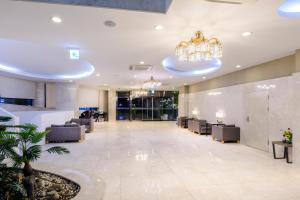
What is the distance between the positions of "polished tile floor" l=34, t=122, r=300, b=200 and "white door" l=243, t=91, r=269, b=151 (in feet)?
1.61

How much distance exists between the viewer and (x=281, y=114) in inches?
249

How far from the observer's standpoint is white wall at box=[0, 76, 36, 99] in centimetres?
1081

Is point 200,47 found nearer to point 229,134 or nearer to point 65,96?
point 229,134

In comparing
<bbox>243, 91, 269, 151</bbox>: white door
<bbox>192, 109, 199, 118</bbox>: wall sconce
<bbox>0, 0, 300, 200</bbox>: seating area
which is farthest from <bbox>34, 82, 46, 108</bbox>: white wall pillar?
<bbox>243, 91, 269, 151</bbox>: white door

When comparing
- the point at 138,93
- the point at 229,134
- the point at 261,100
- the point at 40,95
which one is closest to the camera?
the point at 261,100

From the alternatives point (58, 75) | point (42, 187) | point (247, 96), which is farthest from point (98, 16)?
point (58, 75)

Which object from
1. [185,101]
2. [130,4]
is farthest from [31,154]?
[185,101]

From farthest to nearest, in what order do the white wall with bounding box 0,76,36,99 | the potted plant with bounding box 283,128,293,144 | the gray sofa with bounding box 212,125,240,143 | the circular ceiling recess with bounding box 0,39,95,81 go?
the white wall with bounding box 0,76,36,99 → the gray sofa with bounding box 212,125,240,143 → the circular ceiling recess with bounding box 0,39,95,81 → the potted plant with bounding box 283,128,293,144

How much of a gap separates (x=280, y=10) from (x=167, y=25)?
1.96m

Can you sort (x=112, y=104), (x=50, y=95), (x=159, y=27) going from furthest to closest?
(x=112, y=104) → (x=50, y=95) → (x=159, y=27)

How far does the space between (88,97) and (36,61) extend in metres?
9.32

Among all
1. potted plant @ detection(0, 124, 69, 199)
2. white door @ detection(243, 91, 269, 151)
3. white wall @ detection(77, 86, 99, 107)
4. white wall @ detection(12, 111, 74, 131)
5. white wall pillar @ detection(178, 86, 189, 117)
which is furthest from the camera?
white wall @ detection(77, 86, 99, 107)

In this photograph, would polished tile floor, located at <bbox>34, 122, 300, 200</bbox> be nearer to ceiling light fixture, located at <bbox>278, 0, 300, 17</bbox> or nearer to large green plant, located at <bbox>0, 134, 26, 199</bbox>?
large green plant, located at <bbox>0, 134, 26, 199</bbox>

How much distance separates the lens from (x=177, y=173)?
4699 mm
